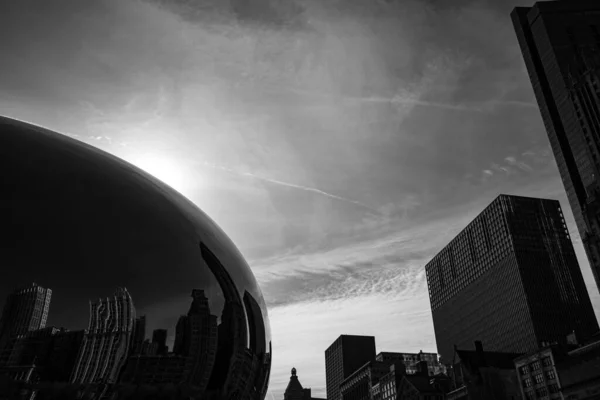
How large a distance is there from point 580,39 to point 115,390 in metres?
139

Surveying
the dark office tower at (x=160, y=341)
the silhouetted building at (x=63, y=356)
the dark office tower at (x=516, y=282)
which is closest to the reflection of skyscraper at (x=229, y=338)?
the dark office tower at (x=160, y=341)

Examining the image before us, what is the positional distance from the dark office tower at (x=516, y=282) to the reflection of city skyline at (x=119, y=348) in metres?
136

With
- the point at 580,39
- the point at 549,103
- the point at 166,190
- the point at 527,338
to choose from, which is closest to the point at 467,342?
the point at 527,338

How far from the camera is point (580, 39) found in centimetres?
11769

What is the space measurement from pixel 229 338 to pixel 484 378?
272 ft

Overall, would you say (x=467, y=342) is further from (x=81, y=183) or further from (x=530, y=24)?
(x=81, y=183)

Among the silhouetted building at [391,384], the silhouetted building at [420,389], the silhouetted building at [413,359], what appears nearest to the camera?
the silhouetted building at [420,389]

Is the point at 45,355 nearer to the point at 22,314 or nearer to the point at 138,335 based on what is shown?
the point at 22,314

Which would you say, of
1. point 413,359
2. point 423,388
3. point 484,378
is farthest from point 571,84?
point 413,359

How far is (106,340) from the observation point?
352 centimetres

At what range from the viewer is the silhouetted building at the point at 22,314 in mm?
3281

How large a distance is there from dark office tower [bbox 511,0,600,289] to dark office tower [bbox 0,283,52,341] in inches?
3666

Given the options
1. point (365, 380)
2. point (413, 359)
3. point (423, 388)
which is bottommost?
point (423, 388)

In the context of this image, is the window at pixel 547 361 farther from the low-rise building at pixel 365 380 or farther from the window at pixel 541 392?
the low-rise building at pixel 365 380
